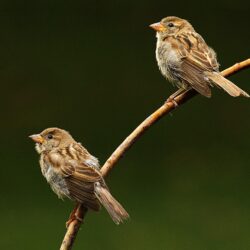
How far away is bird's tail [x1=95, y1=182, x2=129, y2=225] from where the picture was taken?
0.92 meters

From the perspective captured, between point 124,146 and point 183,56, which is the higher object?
point 183,56

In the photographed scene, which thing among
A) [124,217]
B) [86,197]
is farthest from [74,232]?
[86,197]

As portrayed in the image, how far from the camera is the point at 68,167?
58.1 inches

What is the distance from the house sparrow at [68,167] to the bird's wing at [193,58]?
0.35 m

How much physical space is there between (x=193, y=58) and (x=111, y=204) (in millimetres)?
819

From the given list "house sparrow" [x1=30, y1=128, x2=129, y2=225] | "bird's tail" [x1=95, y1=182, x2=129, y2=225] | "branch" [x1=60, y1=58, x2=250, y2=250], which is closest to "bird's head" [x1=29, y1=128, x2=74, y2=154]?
"house sparrow" [x1=30, y1=128, x2=129, y2=225]

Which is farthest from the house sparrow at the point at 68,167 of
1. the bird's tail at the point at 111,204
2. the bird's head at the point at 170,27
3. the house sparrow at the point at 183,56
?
the bird's head at the point at 170,27

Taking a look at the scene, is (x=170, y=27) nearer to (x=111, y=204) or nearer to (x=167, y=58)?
(x=167, y=58)

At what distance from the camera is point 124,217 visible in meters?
0.95

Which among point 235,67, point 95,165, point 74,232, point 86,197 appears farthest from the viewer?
point 95,165

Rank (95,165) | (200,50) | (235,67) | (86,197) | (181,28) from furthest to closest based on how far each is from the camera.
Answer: (181,28) < (200,50) < (95,165) < (86,197) < (235,67)

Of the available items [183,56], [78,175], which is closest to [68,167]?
[78,175]

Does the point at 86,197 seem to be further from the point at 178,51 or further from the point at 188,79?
the point at 178,51

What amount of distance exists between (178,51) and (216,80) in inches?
15.6
